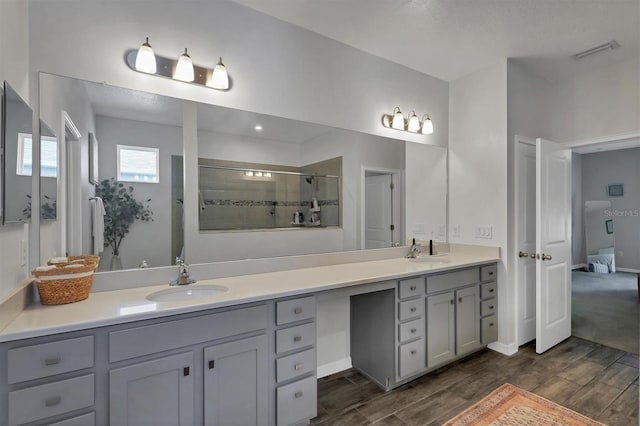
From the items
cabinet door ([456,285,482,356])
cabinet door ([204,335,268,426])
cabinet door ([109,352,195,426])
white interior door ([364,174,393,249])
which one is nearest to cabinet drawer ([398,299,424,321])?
cabinet door ([456,285,482,356])

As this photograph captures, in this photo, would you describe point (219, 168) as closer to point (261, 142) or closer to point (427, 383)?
point (261, 142)

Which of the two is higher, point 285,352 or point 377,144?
point 377,144

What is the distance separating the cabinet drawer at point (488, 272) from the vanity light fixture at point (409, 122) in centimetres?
144

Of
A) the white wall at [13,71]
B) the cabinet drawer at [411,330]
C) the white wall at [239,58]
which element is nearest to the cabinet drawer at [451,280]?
the cabinet drawer at [411,330]

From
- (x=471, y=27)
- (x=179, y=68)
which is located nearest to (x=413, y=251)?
(x=471, y=27)

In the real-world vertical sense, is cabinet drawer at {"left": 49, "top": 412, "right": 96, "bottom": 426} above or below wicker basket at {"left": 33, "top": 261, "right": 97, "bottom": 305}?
below

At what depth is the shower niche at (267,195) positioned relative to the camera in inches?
79.7

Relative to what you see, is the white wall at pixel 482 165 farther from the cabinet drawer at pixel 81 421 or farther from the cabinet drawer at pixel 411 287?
the cabinet drawer at pixel 81 421

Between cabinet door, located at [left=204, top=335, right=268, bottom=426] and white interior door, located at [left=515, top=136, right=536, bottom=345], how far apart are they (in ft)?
8.45

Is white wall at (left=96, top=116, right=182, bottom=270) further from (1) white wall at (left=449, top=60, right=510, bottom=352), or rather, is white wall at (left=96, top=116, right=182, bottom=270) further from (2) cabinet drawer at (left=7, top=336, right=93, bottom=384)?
(1) white wall at (left=449, top=60, right=510, bottom=352)

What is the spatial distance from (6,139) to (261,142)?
1.32 meters

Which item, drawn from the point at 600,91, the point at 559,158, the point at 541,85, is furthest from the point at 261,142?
the point at 600,91

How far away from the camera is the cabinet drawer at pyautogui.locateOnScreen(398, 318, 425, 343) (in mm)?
2239

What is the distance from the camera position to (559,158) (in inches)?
120
